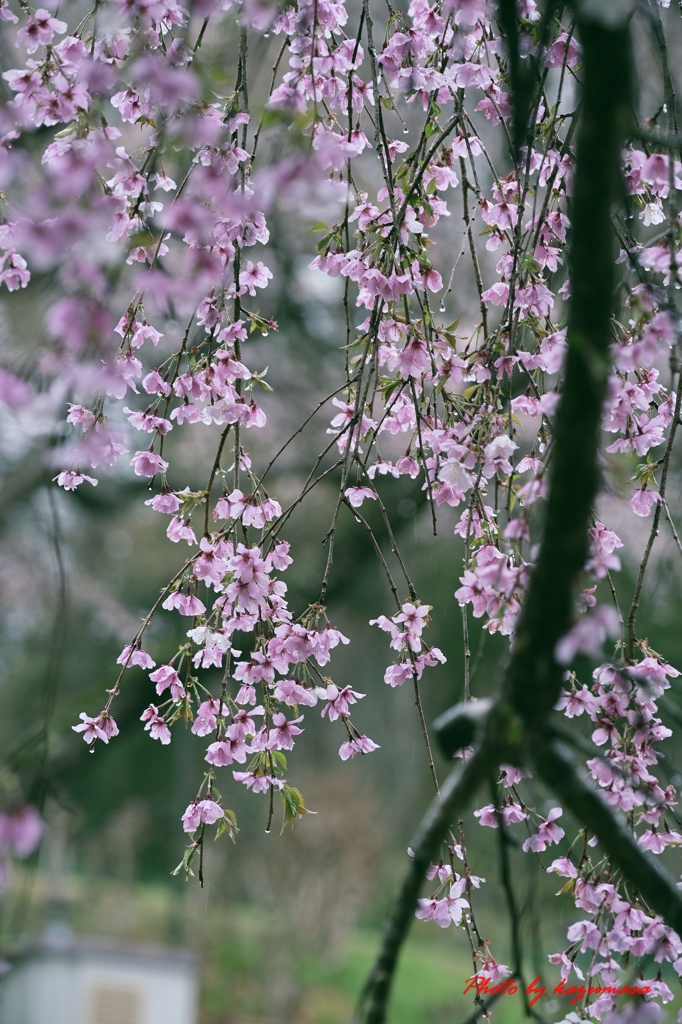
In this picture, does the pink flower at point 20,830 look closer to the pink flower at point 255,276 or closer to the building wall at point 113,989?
the pink flower at point 255,276

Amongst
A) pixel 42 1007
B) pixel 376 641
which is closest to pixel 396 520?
pixel 42 1007

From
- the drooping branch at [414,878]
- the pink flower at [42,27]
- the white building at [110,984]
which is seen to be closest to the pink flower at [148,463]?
the pink flower at [42,27]

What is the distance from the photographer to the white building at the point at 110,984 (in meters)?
3.88

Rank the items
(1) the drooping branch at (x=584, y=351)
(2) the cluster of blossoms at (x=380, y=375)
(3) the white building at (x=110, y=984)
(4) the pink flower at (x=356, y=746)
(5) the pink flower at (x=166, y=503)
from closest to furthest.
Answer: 1. (1) the drooping branch at (x=584, y=351)
2. (2) the cluster of blossoms at (x=380, y=375)
3. (4) the pink flower at (x=356, y=746)
4. (5) the pink flower at (x=166, y=503)
5. (3) the white building at (x=110, y=984)

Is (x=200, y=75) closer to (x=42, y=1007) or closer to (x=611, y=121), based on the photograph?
(x=611, y=121)

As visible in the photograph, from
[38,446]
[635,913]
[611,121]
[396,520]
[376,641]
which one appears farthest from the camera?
[376,641]

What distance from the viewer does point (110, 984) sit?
414cm

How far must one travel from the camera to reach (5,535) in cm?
633

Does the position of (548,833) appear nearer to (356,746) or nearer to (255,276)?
(356,746)

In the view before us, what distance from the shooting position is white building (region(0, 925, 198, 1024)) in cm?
388

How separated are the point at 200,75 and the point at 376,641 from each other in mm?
7379

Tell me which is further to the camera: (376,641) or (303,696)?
(376,641)

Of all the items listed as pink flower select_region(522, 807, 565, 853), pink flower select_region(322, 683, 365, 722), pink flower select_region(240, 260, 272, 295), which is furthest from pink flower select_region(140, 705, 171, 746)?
pink flower select_region(240, 260, 272, 295)

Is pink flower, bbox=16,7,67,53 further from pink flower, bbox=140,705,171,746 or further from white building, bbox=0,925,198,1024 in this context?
white building, bbox=0,925,198,1024
